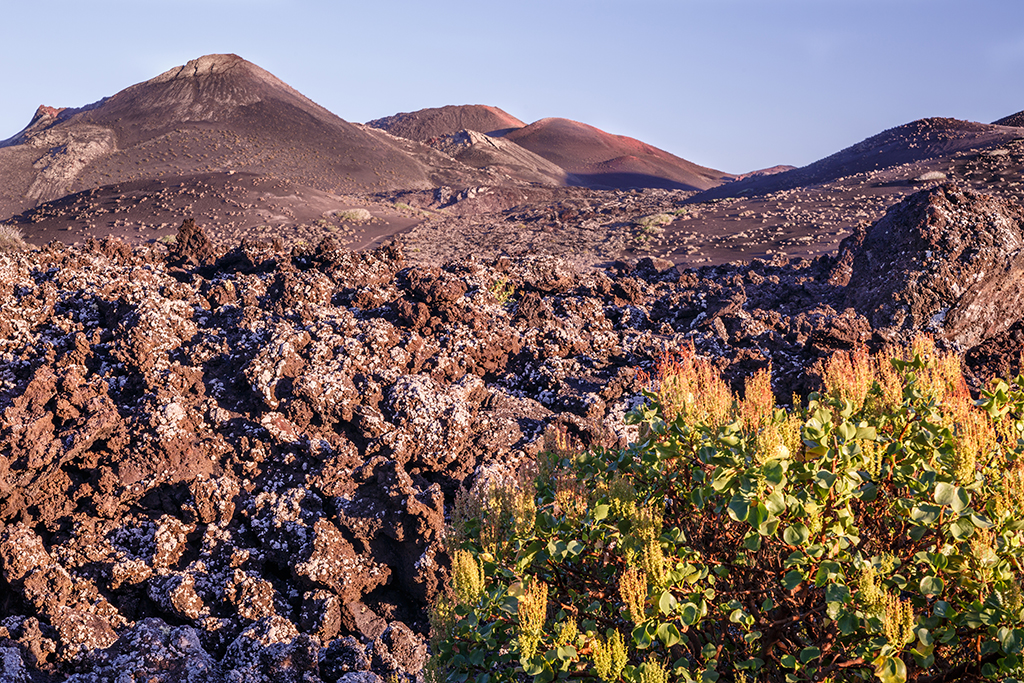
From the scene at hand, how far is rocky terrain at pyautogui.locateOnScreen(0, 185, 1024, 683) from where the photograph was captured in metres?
4.25

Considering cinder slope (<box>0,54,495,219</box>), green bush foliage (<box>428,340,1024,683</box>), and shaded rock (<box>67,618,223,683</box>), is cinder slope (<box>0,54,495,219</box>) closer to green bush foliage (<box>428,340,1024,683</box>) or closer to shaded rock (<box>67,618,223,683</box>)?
shaded rock (<box>67,618,223,683</box>)

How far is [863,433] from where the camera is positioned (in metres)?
2.28

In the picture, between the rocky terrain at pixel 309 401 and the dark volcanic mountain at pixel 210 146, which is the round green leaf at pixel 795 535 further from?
the dark volcanic mountain at pixel 210 146

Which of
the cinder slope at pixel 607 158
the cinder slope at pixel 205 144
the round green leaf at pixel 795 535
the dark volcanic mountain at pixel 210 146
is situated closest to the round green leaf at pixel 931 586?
the round green leaf at pixel 795 535

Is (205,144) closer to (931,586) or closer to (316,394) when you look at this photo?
(316,394)

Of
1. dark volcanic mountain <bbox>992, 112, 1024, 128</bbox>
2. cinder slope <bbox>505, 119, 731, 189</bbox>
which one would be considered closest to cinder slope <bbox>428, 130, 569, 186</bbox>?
cinder slope <bbox>505, 119, 731, 189</bbox>

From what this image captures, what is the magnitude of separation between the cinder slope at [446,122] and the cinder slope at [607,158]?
5321mm

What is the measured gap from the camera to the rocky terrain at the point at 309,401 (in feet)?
13.9

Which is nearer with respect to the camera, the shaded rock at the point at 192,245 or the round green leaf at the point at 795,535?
the round green leaf at the point at 795,535

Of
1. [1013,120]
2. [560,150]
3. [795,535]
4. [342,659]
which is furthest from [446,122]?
[795,535]

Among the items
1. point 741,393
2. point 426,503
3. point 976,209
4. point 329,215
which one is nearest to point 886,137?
point 329,215

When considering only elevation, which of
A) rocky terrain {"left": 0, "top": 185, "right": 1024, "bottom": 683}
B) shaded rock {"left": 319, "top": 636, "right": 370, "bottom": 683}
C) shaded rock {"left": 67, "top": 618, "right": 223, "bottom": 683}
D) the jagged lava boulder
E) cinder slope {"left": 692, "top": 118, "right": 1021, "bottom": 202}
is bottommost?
shaded rock {"left": 319, "top": 636, "right": 370, "bottom": 683}

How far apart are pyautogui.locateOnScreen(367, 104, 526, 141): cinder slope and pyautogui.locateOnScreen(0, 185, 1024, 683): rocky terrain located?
72289 mm

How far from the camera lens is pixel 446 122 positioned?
8056 centimetres
